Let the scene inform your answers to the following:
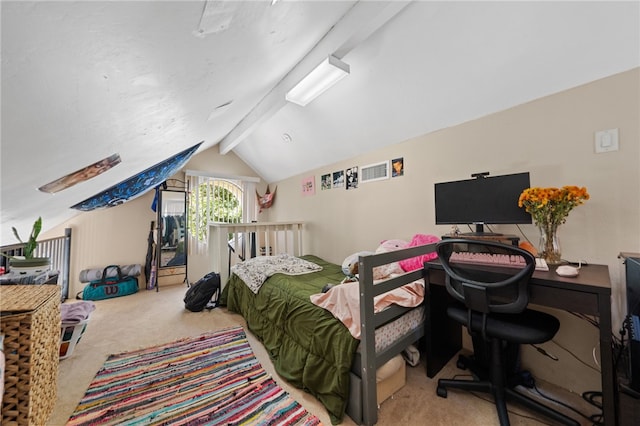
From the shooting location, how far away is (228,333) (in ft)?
7.22

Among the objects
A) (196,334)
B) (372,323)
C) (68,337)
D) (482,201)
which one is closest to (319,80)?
(482,201)

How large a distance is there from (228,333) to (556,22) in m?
3.25

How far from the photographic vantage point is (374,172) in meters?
2.64

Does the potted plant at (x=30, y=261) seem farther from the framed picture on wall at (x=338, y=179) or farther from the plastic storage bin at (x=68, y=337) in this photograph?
the framed picture on wall at (x=338, y=179)

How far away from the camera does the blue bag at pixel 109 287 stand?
3291mm

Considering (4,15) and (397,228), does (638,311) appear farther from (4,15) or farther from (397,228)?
(4,15)

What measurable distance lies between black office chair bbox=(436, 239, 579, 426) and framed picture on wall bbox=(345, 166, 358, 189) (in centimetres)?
166

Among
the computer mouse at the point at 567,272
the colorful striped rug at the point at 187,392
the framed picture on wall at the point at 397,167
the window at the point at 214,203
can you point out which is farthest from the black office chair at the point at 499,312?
the window at the point at 214,203

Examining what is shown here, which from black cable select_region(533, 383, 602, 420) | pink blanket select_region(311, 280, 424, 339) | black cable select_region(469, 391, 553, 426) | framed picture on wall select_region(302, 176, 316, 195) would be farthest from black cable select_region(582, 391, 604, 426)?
framed picture on wall select_region(302, 176, 316, 195)

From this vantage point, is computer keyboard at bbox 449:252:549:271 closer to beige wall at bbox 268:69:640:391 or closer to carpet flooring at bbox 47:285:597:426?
beige wall at bbox 268:69:640:391

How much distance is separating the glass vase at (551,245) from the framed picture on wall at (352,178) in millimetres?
1796

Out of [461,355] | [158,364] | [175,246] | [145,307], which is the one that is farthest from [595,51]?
[175,246]

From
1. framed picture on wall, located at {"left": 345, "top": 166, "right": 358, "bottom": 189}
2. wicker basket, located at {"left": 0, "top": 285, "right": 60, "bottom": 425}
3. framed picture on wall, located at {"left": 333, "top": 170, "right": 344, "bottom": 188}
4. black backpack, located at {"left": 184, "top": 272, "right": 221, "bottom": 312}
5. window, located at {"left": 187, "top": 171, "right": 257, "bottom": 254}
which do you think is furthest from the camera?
window, located at {"left": 187, "top": 171, "right": 257, "bottom": 254}

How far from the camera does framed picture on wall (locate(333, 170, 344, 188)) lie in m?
3.05
